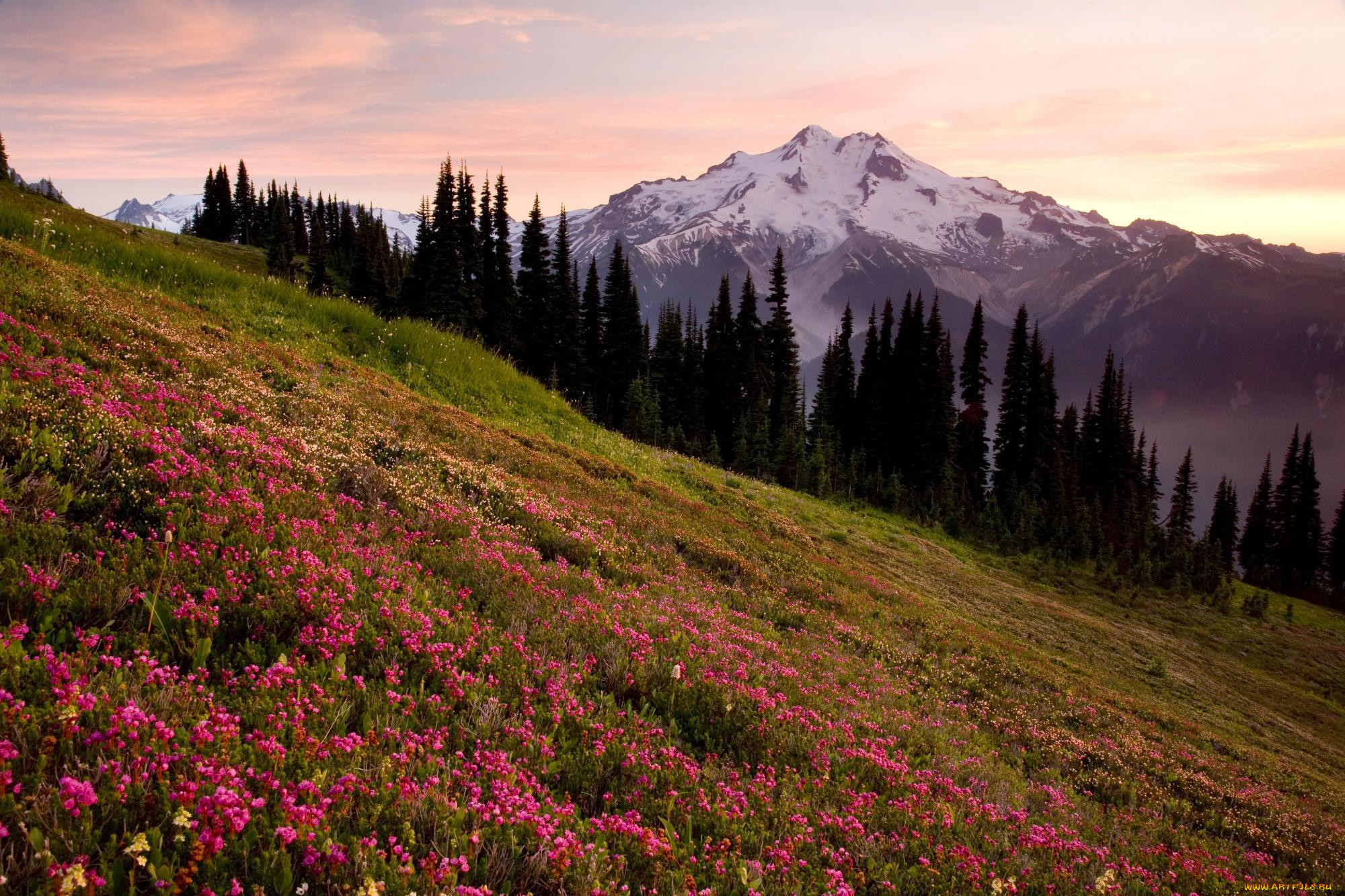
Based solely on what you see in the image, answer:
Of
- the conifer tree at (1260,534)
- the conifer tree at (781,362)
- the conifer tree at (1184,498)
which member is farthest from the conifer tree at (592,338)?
the conifer tree at (1260,534)

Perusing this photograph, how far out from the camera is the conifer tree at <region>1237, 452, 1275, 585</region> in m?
90.6

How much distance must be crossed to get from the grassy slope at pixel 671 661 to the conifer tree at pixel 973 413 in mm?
54164

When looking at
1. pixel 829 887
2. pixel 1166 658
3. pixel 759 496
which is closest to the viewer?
pixel 829 887

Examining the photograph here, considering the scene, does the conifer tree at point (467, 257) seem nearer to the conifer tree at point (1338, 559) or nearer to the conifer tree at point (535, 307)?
the conifer tree at point (535, 307)

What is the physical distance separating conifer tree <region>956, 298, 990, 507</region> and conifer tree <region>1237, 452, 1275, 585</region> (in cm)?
4829

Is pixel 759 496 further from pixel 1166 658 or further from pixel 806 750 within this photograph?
pixel 806 750

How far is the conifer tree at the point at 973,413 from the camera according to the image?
7125 centimetres

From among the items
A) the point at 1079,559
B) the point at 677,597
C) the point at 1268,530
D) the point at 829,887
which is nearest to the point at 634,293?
the point at 1079,559

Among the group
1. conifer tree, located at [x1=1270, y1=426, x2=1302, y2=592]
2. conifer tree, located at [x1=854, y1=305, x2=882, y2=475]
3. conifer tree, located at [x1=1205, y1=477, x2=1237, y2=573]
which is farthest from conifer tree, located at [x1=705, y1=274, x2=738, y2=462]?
conifer tree, located at [x1=1205, y1=477, x2=1237, y2=573]

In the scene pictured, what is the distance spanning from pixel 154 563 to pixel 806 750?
5676 millimetres

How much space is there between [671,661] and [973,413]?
243 feet

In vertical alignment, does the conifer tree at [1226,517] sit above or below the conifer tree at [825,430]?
below

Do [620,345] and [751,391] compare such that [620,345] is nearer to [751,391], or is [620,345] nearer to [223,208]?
[751,391]

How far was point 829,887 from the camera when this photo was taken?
408 centimetres
